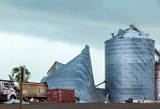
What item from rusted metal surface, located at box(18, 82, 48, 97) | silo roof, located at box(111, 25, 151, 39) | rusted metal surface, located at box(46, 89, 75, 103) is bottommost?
rusted metal surface, located at box(46, 89, 75, 103)

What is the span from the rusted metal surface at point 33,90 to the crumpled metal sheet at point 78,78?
4023cm

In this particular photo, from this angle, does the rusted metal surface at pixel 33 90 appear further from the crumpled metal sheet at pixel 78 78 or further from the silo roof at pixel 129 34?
the silo roof at pixel 129 34

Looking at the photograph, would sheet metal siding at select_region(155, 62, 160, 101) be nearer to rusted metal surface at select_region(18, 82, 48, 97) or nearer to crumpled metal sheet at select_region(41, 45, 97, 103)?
crumpled metal sheet at select_region(41, 45, 97, 103)

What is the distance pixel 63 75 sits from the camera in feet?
478

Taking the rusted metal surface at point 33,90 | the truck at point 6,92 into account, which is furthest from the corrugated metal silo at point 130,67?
the truck at point 6,92

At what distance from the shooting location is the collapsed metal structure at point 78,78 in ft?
444

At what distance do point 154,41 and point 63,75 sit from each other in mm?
53899

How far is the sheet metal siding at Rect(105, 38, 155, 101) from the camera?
169625mm

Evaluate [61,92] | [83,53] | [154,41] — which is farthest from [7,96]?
[154,41]

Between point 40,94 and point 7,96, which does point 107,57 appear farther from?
point 7,96

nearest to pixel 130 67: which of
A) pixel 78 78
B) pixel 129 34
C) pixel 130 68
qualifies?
pixel 130 68

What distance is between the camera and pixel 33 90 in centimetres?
8762

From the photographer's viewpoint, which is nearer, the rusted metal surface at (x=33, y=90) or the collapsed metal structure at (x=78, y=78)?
the rusted metal surface at (x=33, y=90)

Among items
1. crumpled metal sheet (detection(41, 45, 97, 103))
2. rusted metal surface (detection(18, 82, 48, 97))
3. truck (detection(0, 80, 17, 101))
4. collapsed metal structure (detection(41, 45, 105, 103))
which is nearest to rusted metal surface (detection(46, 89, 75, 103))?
rusted metal surface (detection(18, 82, 48, 97))
